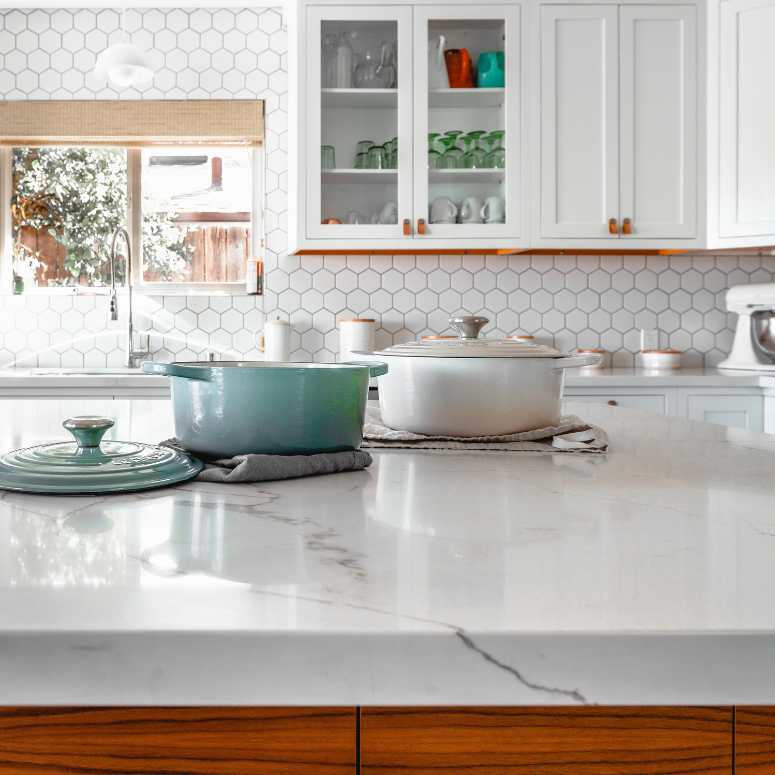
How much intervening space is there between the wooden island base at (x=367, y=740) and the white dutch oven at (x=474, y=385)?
Result: 1.71 ft

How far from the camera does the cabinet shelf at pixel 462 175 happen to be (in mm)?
2842

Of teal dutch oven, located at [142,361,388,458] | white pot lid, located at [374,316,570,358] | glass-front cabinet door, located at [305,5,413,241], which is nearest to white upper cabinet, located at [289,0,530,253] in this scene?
glass-front cabinet door, located at [305,5,413,241]

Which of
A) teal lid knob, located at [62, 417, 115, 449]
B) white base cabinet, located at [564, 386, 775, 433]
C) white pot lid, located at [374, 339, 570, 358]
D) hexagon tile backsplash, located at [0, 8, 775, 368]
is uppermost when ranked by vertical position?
hexagon tile backsplash, located at [0, 8, 775, 368]

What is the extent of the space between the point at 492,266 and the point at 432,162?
57 centimetres

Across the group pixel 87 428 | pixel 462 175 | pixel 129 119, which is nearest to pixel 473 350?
pixel 87 428

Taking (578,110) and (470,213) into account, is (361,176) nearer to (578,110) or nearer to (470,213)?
(470,213)

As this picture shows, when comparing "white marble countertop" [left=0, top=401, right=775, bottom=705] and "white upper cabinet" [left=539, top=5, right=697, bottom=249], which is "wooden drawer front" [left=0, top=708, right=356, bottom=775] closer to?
"white marble countertop" [left=0, top=401, right=775, bottom=705]

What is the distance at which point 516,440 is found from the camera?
91cm

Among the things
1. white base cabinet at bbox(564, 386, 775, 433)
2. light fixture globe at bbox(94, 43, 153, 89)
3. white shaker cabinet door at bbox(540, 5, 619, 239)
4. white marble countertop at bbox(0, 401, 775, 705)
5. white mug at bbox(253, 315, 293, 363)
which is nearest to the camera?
white marble countertop at bbox(0, 401, 775, 705)

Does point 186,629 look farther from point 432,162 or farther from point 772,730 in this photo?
point 432,162

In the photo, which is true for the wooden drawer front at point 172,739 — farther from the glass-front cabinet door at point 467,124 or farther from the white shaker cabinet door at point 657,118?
the white shaker cabinet door at point 657,118

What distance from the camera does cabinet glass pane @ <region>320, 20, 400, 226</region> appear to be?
2814mm

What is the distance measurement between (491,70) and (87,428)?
2.64 m

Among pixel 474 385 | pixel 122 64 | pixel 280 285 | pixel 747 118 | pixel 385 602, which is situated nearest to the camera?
pixel 385 602
